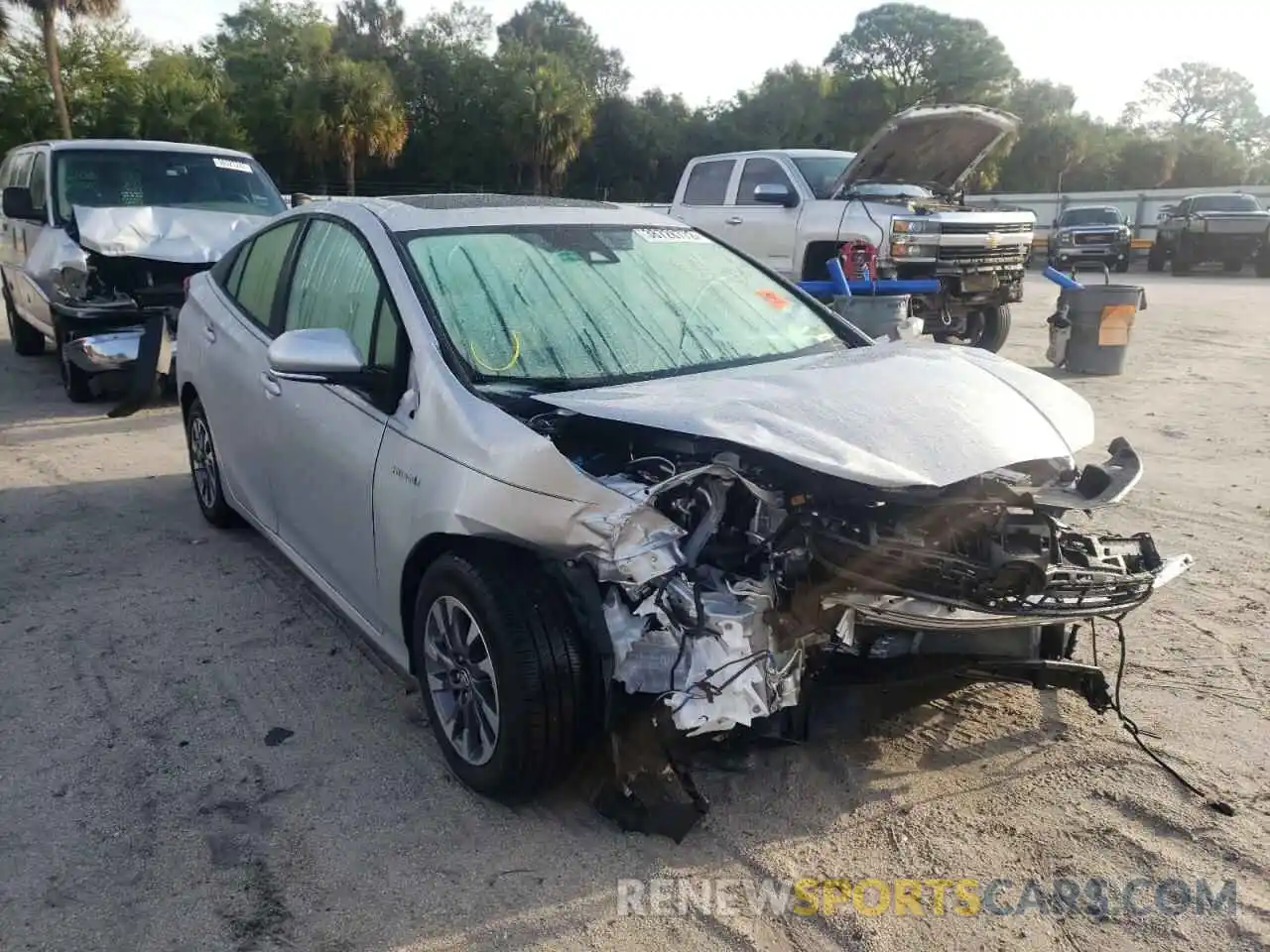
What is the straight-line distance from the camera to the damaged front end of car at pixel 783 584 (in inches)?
106

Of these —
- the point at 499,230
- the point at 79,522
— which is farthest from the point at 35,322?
the point at 499,230

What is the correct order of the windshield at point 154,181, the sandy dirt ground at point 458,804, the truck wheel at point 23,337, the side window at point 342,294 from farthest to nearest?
1. the truck wheel at point 23,337
2. the windshield at point 154,181
3. the side window at point 342,294
4. the sandy dirt ground at point 458,804

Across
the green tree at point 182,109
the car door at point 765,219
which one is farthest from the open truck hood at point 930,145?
the green tree at point 182,109

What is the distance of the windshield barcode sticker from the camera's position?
166 inches

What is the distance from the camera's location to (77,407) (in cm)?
861

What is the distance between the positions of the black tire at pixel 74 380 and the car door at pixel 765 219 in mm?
6306

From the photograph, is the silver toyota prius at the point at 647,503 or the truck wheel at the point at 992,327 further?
the truck wheel at the point at 992,327

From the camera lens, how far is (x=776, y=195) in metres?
10.9

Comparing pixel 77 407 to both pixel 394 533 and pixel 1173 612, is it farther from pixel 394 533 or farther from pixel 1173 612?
pixel 1173 612

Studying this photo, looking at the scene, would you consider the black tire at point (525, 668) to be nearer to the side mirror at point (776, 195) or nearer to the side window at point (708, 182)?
the side mirror at point (776, 195)

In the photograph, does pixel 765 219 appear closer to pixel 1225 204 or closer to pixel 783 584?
pixel 783 584

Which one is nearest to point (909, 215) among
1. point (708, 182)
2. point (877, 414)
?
point (708, 182)

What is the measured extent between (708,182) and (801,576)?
10124 mm

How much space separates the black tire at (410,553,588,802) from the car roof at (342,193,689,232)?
1463 mm
